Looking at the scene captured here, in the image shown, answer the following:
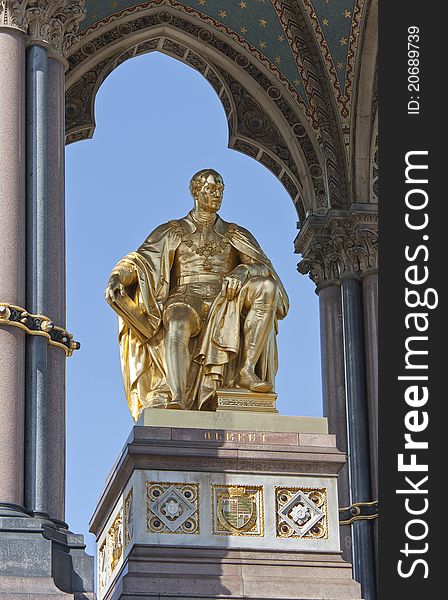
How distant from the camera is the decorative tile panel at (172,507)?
41.9 feet

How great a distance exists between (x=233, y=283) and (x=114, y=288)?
0.96 metres

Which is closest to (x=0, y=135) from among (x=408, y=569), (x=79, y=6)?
A: (x=79, y=6)

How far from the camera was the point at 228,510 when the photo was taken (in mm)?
12930

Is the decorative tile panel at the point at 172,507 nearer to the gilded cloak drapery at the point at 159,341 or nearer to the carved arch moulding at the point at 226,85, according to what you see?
the gilded cloak drapery at the point at 159,341

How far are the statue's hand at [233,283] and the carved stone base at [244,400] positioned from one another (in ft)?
2.73

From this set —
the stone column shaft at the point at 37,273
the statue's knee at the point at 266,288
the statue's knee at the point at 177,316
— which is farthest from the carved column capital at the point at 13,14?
the statue's knee at the point at 266,288

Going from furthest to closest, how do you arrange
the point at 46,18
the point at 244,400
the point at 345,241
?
1. the point at 345,241
2. the point at 244,400
3. the point at 46,18

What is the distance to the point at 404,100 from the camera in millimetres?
10195

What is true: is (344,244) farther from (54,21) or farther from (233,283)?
(54,21)

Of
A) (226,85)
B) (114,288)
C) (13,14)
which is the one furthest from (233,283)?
(226,85)

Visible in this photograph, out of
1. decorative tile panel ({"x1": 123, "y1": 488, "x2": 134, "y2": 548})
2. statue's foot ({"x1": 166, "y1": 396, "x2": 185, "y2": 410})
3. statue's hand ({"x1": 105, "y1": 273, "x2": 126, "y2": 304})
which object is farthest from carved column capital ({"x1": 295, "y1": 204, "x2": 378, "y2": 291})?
decorative tile panel ({"x1": 123, "y1": 488, "x2": 134, "y2": 548})

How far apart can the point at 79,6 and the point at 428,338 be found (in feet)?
17.3

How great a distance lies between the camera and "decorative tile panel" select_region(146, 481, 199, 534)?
12.8 metres

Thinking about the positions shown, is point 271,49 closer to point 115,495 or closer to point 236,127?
point 236,127
